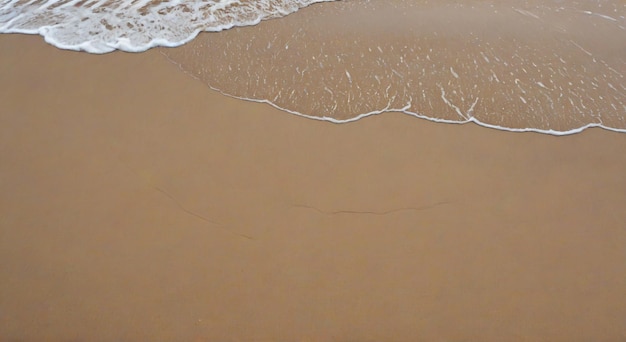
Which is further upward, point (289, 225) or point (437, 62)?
point (437, 62)

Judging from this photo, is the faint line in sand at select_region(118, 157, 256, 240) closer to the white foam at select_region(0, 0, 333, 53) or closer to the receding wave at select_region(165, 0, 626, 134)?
the receding wave at select_region(165, 0, 626, 134)

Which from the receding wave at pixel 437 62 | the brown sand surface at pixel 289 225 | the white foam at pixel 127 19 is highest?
the white foam at pixel 127 19

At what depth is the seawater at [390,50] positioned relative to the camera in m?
2.52

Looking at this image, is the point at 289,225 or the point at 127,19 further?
the point at 127,19

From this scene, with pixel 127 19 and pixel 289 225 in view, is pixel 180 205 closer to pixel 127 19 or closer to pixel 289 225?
pixel 289 225

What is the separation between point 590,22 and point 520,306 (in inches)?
83.5

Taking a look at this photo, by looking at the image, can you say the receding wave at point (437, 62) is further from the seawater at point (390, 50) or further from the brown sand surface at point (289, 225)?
the brown sand surface at point (289, 225)

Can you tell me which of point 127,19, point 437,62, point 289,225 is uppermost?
point 127,19

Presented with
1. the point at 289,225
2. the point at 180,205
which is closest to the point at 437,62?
the point at 289,225

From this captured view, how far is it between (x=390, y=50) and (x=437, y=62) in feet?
0.91

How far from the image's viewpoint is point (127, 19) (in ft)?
10.4

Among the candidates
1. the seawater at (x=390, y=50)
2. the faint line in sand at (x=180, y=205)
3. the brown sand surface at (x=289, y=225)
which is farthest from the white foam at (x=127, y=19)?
the faint line in sand at (x=180, y=205)

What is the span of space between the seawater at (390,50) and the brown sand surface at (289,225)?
17 cm

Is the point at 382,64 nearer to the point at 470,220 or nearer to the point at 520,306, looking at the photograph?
the point at 470,220
